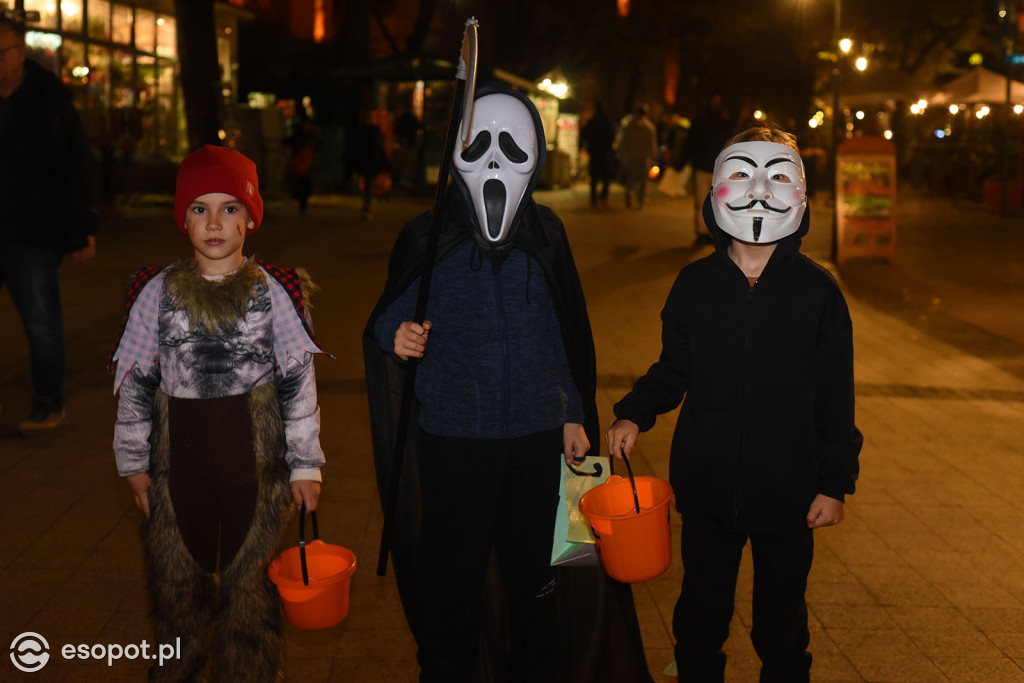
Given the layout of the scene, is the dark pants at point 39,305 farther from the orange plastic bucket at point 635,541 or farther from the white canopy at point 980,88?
the white canopy at point 980,88

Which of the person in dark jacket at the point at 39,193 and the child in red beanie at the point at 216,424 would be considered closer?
the child in red beanie at the point at 216,424

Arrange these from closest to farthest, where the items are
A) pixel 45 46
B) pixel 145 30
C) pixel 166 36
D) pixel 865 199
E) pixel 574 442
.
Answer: pixel 574 442
pixel 865 199
pixel 45 46
pixel 145 30
pixel 166 36

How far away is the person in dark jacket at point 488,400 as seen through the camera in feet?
10.6

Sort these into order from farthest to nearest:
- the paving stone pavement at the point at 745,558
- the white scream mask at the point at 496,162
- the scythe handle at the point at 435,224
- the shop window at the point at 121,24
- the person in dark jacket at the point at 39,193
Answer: the shop window at the point at 121,24 → the person in dark jacket at the point at 39,193 → the paving stone pavement at the point at 745,558 → the white scream mask at the point at 496,162 → the scythe handle at the point at 435,224

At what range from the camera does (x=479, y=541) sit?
3318mm

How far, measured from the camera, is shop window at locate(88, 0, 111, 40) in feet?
77.6

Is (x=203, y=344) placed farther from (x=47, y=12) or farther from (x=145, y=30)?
(x=145, y=30)

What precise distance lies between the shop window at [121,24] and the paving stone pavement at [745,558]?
13455mm

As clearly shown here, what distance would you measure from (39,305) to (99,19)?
63.4ft

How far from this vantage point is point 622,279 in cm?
1311

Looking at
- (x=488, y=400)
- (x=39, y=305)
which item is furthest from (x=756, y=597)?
(x=39, y=305)

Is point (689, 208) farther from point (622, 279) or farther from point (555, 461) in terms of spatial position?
point (555, 461)

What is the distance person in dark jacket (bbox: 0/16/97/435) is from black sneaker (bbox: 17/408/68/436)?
0.04ft

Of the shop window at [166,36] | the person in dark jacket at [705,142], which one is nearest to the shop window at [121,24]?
the shop window at [166,36]
